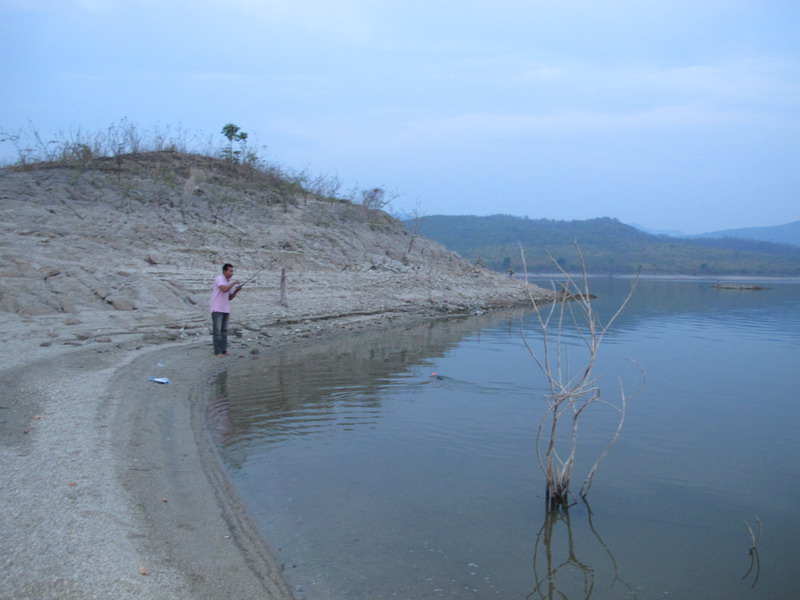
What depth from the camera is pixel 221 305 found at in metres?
11.6

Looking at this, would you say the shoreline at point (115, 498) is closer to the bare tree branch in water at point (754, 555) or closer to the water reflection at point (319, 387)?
the water reflection at point (319, 387)

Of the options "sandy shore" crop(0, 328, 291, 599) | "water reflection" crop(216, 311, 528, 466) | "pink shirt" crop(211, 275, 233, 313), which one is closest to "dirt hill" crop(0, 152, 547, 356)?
"pink shirt" crop(211, 275, 233, 313)

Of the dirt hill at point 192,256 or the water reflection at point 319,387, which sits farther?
the dirt hill at point 192,256

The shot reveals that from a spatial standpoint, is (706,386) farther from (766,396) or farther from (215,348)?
(215,348)

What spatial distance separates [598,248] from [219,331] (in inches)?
3808

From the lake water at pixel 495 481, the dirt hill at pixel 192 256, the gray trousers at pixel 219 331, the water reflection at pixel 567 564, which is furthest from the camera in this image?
the dirt hill at pixel 192 256

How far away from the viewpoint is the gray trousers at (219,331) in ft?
38.3

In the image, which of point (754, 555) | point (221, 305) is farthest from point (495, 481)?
point (221, 305)

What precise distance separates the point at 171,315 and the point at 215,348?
2.55 m

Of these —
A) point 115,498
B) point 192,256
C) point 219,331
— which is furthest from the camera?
point 192,256

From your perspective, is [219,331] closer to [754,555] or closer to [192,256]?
[192,256]

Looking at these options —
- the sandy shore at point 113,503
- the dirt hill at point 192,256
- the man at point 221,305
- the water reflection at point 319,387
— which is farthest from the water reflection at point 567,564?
the dirt hill at point 192,256

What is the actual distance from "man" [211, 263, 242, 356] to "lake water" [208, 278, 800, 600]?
2.15 ft

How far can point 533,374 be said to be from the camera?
1305 centimetres
